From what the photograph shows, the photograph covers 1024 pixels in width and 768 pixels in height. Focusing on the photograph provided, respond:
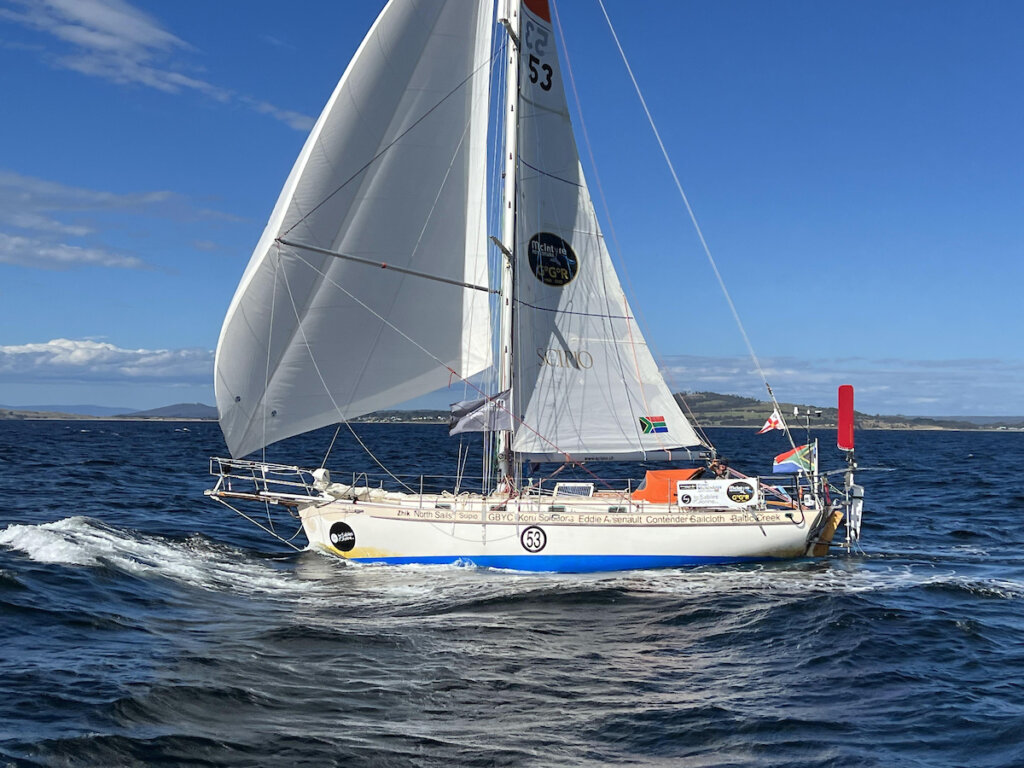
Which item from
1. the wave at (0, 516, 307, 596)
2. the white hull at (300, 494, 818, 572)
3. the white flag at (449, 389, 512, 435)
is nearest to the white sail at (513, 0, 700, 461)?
the white flag at (449, 389, 512, 435)

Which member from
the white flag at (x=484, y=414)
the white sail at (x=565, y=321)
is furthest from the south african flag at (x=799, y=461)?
the white flag at (x=484, y=414)

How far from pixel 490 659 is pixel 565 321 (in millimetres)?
10753

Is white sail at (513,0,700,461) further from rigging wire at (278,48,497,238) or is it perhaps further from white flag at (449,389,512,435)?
rigging wire at (278,48,497,238)

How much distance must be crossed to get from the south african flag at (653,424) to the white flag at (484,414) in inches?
148

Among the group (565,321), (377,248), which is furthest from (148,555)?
(565,321)

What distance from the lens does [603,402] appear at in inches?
871

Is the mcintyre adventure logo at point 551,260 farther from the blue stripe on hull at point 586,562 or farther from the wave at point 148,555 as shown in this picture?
the wave at point 148,555

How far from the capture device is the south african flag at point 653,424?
2230 cm

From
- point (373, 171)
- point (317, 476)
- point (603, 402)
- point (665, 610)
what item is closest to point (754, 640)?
point (665, 610)

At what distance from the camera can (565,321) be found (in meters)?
21.9

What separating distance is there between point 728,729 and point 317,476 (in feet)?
42.4

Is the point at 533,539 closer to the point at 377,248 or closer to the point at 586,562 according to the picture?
the point at 586,562

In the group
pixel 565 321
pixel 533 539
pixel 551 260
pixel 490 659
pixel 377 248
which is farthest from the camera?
pixel 565 321

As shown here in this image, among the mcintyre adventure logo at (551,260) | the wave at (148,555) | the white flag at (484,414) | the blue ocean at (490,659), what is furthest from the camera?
the mcintyre adventure logo at (551,260)
